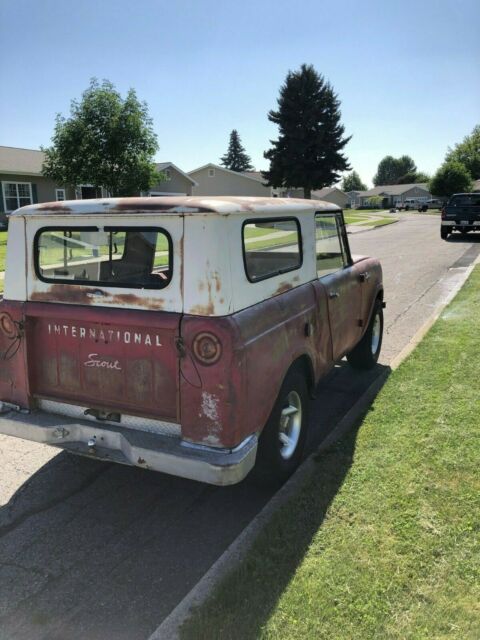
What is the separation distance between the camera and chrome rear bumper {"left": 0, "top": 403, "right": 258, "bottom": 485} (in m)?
2.79

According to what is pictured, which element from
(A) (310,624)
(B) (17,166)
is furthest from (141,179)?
(A) (310,624)

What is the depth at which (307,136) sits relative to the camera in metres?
53.2

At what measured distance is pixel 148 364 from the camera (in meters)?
3.04

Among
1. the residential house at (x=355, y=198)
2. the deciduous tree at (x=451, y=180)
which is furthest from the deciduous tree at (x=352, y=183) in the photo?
the deciduous tree at (x=451, y=180)

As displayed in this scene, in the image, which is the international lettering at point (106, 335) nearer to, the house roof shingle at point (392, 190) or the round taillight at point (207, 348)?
the round taillight at point (207, 348)

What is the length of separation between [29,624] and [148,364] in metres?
1.38

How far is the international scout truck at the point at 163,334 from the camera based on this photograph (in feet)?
9.31

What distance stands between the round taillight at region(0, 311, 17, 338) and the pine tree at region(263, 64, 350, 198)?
51544 mm

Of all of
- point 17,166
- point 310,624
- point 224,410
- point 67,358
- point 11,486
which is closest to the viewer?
point 310,624

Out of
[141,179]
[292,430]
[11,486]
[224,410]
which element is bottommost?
[11,486]

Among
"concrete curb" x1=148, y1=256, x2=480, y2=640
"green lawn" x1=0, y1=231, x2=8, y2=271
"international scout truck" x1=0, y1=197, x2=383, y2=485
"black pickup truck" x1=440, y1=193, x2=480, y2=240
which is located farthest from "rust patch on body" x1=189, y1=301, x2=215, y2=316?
"black pickup truck" x1=440, y1=193, x2=480, y2=240

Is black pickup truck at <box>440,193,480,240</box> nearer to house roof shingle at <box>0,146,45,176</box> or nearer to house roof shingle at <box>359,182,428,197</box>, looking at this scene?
house roof shingle at <box>0,146,45,176</box>

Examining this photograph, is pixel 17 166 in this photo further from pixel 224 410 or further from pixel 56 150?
pixel 224 410

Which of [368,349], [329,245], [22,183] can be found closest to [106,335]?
[329,245]
